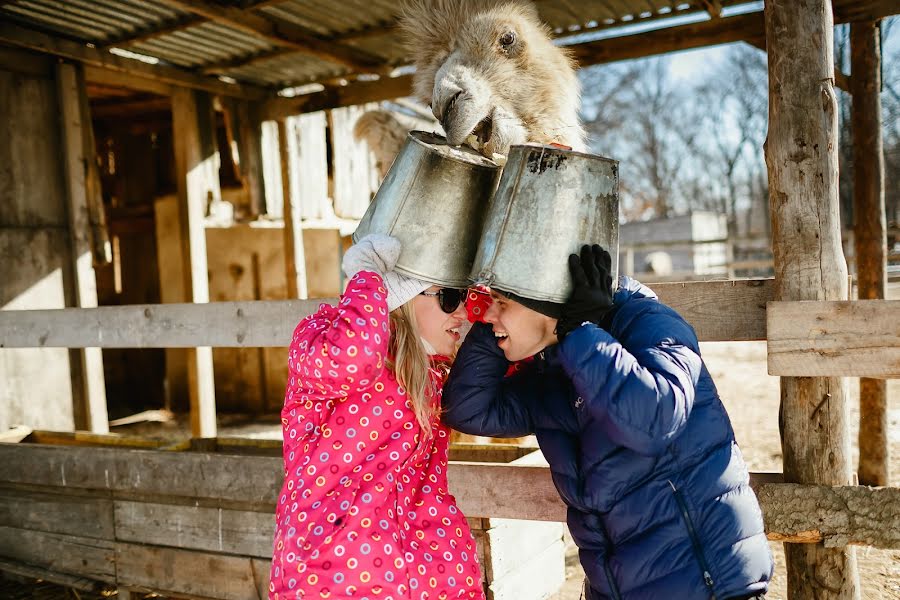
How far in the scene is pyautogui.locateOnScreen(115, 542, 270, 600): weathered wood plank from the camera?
3156 millimetres

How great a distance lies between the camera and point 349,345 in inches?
66.1

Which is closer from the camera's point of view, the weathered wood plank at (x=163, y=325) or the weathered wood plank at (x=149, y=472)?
the weathered wood plank at (x=163, y=325)

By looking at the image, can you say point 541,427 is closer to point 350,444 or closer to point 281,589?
point 350,444

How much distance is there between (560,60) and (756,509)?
1.84 m

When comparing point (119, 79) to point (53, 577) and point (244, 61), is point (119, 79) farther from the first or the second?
point (53, 577)

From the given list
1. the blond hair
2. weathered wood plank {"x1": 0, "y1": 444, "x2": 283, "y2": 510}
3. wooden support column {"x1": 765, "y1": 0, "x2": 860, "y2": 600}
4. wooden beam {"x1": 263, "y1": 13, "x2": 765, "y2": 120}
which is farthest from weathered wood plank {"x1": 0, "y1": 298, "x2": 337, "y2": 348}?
wooden beam {"x1": 263, "y1": 13, "x2": 765, "y2": 120}

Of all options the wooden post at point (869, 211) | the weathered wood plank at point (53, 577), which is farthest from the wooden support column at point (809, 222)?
the weathered wood plank at point (53, 577)

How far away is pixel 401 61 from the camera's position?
6000 mm

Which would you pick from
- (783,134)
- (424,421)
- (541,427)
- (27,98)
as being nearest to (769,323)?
(783,134)

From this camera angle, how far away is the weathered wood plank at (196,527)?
123 inches

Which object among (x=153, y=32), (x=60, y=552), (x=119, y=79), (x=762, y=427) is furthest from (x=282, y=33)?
(x=762, y=427)

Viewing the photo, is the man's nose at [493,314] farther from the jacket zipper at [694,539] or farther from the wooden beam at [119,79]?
the wooden beam at [119,79]

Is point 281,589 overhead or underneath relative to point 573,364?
underneath

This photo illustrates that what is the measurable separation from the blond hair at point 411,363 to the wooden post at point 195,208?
178 inches
